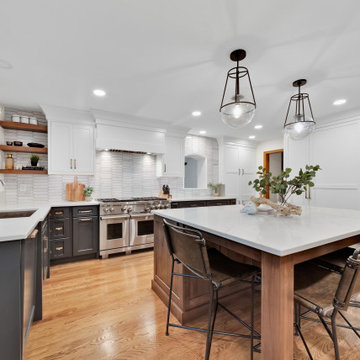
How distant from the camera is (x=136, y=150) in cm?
384

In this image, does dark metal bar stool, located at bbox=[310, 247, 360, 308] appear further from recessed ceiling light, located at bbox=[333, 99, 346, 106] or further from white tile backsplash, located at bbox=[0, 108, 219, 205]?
white tile backsplash, located at bbox=[0, 108, 219, 205]

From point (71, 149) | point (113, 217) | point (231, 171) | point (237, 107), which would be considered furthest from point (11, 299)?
point (231, 171)

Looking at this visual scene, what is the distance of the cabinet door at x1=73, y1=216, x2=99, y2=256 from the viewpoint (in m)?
3.18

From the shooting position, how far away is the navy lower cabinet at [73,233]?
3061 mm

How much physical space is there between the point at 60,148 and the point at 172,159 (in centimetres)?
209

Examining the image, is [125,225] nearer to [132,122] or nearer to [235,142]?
[132,122]

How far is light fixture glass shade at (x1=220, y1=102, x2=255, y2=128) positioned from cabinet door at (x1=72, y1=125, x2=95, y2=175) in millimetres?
2594

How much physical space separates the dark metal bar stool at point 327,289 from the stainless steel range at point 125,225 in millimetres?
2650

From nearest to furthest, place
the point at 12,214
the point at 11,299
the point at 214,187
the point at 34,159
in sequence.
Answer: the point at 11,299
the point at 12,214
the point at 34,159
the point at 214,187

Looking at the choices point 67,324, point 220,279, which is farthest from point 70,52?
point 67,324

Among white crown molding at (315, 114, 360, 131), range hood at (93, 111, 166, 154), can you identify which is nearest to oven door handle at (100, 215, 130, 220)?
range hood at (93, 111, 166, 154)

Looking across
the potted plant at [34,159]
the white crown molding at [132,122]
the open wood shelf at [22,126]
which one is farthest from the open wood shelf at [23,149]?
the white crown molding at [132,122]

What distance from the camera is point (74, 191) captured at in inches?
142

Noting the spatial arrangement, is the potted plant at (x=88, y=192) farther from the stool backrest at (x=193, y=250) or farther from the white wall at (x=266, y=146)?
the white wall at (x=266, y=146)
